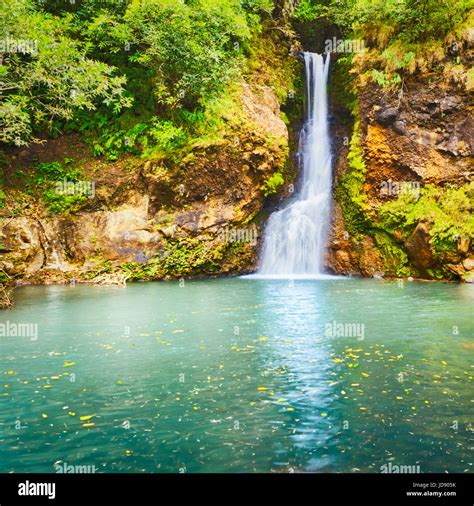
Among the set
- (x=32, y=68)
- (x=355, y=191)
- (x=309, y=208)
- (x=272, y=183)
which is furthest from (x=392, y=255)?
(x=32, y=68)

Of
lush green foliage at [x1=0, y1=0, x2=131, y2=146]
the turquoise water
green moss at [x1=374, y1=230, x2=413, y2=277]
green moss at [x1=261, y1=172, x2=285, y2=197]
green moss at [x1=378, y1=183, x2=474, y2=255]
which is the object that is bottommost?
the turquoise water

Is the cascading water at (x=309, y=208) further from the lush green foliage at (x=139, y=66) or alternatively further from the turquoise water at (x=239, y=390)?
the turquoise water at (x=239, y=390)

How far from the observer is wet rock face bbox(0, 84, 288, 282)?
60.3 feet

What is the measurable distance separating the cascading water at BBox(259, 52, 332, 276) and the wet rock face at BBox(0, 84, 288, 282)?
131 centimetres

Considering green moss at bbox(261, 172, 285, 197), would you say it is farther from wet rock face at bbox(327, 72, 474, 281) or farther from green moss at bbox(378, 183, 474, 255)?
green moss at bbox(378, 183, 474, 255)

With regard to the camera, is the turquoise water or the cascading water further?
the cascading water

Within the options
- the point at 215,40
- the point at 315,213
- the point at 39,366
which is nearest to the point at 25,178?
the point at 215,40

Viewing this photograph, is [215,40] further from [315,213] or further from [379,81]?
[315,213]

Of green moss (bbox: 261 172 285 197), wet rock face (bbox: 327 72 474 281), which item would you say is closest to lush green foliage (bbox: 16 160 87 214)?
green moss (bbox: 261 172 285 197)

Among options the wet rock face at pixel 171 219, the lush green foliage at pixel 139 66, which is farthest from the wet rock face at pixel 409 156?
the lush green foliage at pixel 139 66

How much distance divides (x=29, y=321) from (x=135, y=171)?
1065 centimetres

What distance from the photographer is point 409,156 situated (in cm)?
2016
